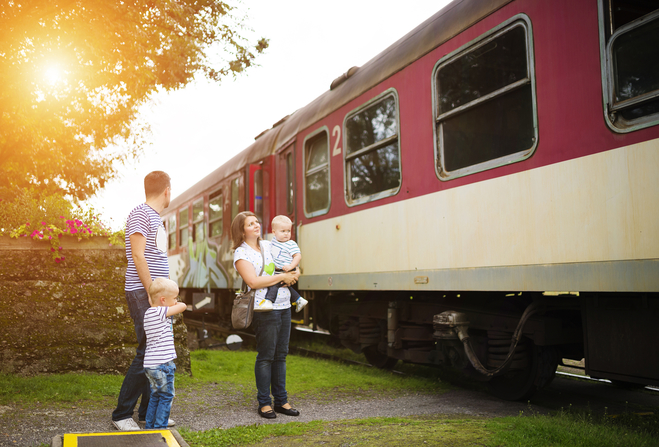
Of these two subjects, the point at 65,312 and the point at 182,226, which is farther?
the point at 182,226

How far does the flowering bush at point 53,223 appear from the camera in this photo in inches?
226

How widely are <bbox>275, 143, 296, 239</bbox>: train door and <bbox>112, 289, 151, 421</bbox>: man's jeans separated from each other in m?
4.20

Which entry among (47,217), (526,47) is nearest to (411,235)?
(526,47)

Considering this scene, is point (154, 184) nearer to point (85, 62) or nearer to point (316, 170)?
point (316, 170)

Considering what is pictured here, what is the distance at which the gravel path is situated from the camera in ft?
13.2

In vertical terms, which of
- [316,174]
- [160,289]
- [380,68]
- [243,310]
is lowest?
[243,310]

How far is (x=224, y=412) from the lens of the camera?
4.72 metres

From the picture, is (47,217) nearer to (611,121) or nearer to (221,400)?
(221,400)

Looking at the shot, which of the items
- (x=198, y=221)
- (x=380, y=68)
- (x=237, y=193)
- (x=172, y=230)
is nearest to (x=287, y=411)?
(x=380, y=68)

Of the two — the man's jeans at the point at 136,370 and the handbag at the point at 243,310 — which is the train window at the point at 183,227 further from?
the man's jeans at the point at 136,370

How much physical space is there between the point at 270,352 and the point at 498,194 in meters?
2.20

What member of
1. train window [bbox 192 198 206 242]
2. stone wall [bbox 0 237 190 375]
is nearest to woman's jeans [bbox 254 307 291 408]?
stone wall [bbox 0 237 190 375]

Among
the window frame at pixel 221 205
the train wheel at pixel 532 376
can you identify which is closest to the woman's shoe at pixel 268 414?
the train wheel at pixel 532 376

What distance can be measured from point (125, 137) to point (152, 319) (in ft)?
35.7
